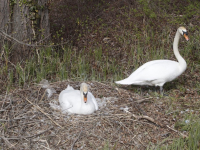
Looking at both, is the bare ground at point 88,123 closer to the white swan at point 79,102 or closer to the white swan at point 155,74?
the white swan at point 79,102

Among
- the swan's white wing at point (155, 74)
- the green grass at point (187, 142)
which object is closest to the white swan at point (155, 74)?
the swan's white wing at point (155, 74)

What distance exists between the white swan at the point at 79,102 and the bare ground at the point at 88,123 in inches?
4.2

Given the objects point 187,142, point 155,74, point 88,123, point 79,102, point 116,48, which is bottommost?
point 187,142

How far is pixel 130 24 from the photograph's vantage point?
9.55 m

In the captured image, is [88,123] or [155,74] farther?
[155,74]

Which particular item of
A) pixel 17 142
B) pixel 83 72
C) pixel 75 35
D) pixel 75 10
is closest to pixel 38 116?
pixel 17 142

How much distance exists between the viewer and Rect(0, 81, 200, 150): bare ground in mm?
4738

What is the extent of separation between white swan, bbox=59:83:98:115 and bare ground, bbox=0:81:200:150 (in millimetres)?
108

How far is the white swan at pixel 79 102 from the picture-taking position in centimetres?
538

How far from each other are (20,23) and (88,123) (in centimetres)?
354

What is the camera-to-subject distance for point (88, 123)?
5172 millimetres

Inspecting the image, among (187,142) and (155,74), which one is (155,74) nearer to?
(155,74)

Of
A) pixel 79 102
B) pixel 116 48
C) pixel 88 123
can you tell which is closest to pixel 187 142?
pixel 88 123

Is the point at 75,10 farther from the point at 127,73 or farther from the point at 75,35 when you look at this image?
the point at 127,73
